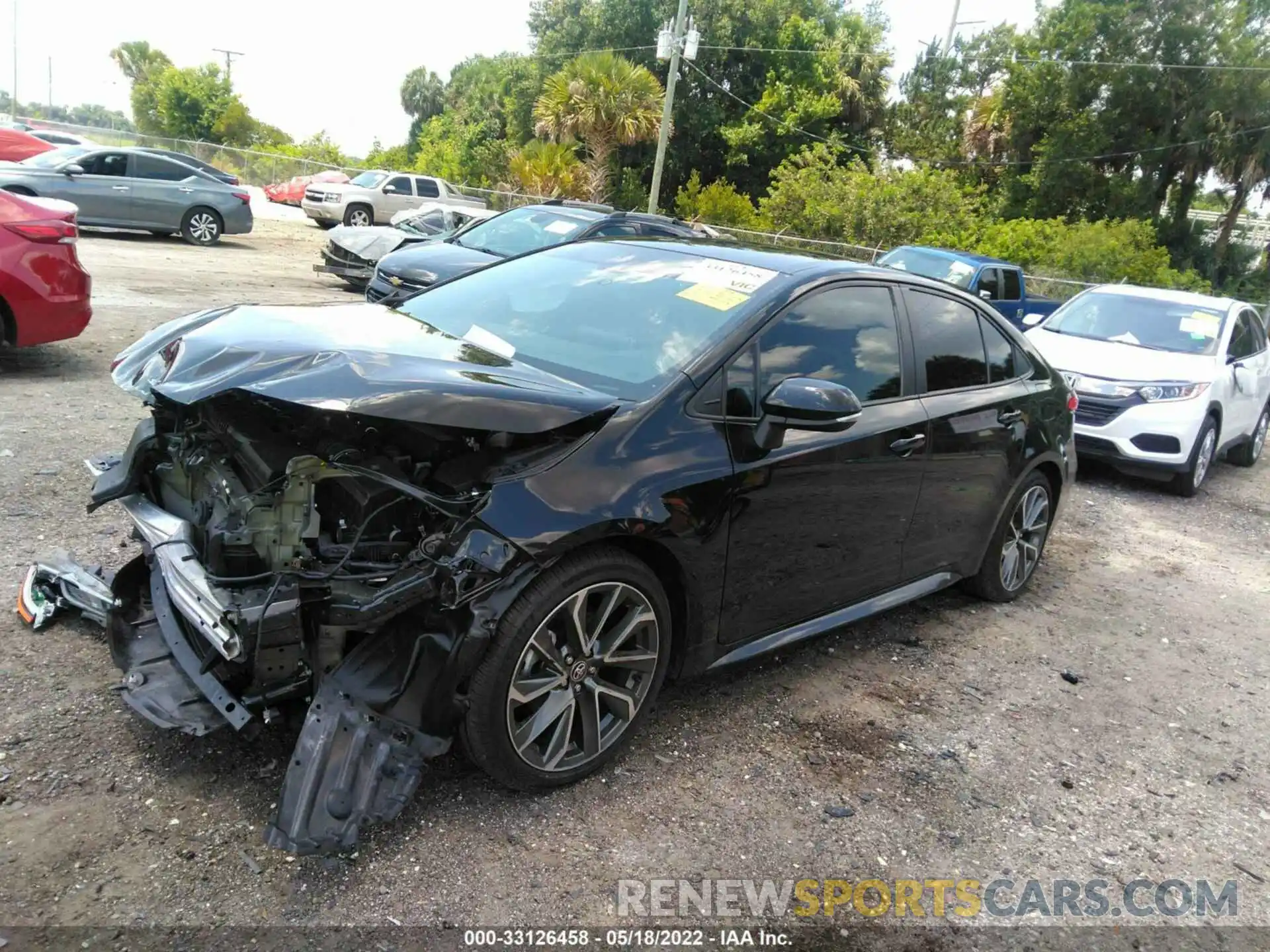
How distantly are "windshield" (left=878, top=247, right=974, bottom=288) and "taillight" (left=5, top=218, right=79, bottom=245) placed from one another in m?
9.96

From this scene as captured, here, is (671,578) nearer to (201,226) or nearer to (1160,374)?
(1160,374)

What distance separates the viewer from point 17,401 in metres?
6.54

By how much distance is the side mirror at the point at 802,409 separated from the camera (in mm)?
3279

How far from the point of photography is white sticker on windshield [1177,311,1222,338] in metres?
8.84

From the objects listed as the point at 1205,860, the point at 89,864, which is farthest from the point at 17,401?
the point at 1205,860

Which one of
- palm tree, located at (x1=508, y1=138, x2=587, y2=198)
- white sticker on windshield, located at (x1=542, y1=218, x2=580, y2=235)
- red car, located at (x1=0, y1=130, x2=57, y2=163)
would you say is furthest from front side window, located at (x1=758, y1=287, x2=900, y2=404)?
palm tree, located at (x1=508, y1=138, x2=587, y2=198)

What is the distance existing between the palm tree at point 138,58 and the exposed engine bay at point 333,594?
82.6 m

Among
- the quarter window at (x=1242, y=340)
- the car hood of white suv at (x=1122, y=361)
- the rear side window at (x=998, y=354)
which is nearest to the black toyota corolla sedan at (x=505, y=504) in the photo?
the rear side window at (x=998, y=354)

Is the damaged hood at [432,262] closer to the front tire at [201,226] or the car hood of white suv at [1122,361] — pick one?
the car hood of white suv at [1122,361]

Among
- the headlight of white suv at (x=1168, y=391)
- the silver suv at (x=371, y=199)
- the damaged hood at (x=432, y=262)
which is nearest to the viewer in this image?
the headlight of white suv at (x=1168, y=391)

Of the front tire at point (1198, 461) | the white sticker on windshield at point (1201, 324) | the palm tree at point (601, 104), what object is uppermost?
the palm tree at point (601, 104)

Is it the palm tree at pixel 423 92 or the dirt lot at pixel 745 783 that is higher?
the palm tree at pixel 423 92

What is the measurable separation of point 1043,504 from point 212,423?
435 centimetres
